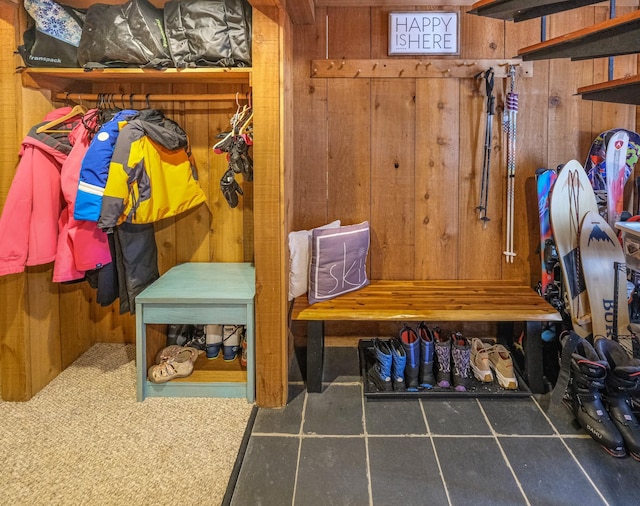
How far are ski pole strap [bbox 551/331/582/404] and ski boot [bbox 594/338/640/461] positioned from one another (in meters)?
0.16

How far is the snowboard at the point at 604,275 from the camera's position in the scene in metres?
2.31

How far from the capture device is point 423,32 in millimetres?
2512

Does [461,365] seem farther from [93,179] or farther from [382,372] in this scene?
[93,179]

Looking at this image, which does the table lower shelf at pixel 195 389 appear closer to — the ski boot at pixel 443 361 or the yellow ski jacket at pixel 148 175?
the yellow ski jacket at pixel 148 175

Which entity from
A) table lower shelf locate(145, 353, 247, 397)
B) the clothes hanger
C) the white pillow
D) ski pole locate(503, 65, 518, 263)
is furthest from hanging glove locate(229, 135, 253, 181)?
ski pole locate(503, 65, 518, 263)

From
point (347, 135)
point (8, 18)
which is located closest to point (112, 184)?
point (8, 18)

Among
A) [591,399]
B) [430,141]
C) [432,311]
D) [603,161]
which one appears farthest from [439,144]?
[591,399]

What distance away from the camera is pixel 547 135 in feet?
8.45

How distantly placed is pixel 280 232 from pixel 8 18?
60.4 inches

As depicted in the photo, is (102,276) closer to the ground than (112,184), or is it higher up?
closer to the ground

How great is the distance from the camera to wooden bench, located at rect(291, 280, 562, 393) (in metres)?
2.14

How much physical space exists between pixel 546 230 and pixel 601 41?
1080 mm

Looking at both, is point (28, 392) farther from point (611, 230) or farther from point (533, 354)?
point (611, 230)

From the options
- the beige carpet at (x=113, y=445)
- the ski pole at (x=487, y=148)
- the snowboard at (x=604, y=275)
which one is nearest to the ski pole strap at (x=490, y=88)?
the ski pole at (x=487, y=148)
